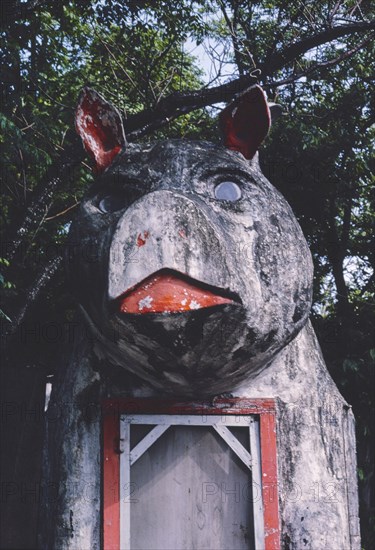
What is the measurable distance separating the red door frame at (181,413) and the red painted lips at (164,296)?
75 cm

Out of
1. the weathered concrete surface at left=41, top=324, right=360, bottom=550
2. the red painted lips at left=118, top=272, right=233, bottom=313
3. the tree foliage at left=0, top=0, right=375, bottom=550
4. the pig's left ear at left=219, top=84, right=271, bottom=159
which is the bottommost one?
the weathered concrete surface at left=41, top=324, right=360, bottom=550

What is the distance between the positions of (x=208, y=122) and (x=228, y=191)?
148 inches

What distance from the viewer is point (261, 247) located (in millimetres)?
3082

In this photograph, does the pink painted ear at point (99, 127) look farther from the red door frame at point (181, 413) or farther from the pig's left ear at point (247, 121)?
the red door frame at point (181, 413)

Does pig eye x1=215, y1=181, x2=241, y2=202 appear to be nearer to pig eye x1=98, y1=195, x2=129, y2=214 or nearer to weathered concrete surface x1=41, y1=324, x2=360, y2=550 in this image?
pig eye x1=98, y1=195, x2=129, y2=214

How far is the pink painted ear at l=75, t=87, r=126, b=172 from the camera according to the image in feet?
11.5

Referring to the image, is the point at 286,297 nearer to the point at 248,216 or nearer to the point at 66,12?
the point at 248,216

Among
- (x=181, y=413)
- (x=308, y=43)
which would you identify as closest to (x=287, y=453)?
(x=181, y=413)

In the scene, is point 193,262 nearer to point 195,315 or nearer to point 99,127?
point 195,315

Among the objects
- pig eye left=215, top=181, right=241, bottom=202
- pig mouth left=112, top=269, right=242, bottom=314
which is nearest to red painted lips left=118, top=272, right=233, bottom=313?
pig mouth left=112, top=269, right=242, bottom=314

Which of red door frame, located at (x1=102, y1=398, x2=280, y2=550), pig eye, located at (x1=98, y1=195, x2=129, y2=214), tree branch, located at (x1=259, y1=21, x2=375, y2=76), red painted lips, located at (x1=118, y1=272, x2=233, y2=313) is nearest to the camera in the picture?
red painted lips, located at (x1=118, y1=272, x2=233, y2=313)

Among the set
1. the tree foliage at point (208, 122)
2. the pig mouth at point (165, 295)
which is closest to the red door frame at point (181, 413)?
the pig mouth at point (165, 295)

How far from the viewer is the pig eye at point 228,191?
319 cm

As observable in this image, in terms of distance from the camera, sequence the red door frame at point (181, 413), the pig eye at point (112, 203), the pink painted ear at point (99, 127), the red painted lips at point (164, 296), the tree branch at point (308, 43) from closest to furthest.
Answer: the red painted lips at point (164, 296) < the red door frame at point (181, 413) < the pig eye at point (112, 203) < the pink painted ear at point (99, 127) < the tree branch at point (308, 43)
